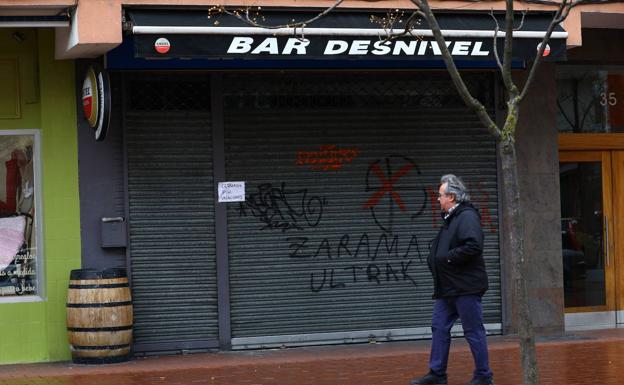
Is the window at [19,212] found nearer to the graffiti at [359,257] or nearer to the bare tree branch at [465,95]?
the graffiti at [359,257]

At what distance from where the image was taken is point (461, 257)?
919 centimetres

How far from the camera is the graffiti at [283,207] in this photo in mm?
12258

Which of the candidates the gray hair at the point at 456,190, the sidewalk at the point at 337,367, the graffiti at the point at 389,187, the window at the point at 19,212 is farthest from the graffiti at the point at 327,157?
the gray hair at the point at 456,190

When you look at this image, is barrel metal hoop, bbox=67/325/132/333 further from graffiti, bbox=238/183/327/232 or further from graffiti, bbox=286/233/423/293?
graffiti, bbox=286/233/423/293

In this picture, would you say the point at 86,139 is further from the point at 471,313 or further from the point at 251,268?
the point at 471,313

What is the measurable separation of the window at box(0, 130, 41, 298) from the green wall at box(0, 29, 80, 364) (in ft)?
0.47

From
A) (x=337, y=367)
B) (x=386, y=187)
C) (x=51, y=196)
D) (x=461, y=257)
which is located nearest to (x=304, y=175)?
(x=386, y=187)

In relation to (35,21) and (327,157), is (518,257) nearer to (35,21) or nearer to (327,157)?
(327,157)

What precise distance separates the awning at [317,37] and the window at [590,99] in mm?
2013

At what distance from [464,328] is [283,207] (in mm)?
3576

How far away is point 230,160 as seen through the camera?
39.9 feet

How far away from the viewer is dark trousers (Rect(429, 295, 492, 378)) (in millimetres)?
9250

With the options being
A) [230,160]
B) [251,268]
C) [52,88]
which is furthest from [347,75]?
[52,88]

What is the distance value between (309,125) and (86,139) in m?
2.47
